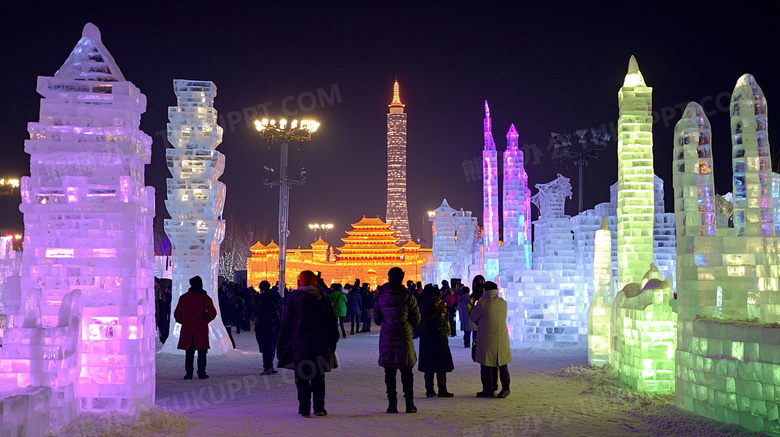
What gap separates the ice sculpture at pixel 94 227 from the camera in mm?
8812

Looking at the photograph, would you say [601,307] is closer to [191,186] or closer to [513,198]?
[191,186]

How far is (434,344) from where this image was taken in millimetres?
10320

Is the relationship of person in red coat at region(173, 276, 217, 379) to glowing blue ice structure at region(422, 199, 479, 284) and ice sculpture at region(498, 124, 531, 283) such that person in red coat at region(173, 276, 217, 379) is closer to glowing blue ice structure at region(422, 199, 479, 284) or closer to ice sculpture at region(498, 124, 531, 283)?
ice sculpture at region(498, 124, 531, 283)

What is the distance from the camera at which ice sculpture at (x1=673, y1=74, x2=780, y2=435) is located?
8.89m

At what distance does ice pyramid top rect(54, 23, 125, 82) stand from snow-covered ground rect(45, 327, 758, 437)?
3.83m

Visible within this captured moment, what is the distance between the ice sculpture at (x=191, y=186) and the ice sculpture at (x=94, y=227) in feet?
25.8

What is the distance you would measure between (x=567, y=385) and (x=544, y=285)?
7.25 m

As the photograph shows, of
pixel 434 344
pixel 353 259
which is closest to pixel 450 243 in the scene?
pixel 434 344

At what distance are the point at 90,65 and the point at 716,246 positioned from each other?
7472 millimetres

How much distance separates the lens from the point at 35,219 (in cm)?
906

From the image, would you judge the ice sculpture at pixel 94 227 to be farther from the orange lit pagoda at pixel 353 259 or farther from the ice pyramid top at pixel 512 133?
the orange lit pagoda at pixel 353 259

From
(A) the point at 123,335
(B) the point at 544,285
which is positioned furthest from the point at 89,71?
(B) the point at 544,285

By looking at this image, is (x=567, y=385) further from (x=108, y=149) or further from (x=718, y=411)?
(x=108, y=149)

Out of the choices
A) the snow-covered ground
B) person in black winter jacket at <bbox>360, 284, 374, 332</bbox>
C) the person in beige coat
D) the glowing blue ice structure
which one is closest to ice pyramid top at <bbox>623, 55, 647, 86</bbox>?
the snow-covered ground
